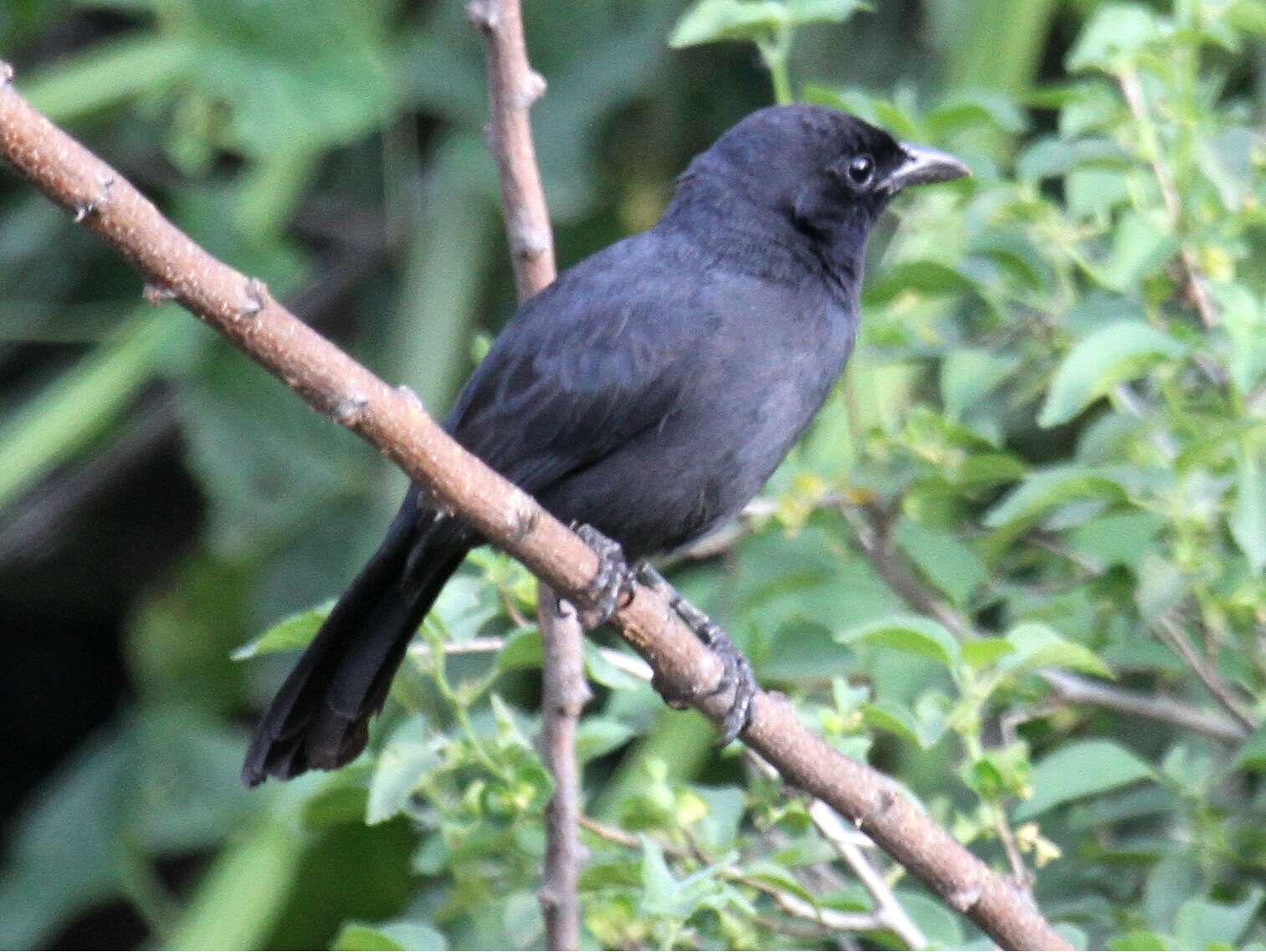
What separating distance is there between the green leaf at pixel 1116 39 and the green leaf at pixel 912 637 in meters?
0.87

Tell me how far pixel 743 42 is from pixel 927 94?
0.41 m

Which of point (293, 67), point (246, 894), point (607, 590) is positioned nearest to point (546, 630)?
point (607, 590)

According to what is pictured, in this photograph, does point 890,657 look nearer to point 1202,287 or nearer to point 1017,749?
point 1017,749

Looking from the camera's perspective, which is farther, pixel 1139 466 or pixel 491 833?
pixel 1139 466

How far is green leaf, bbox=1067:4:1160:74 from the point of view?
2.40 metres

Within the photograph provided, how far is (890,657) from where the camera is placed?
2.50 metres

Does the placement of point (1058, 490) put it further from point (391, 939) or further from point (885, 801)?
point (391, 939)

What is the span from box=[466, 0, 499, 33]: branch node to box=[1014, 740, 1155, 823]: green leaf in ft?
3.43

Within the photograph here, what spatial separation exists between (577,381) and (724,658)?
41 centimetres

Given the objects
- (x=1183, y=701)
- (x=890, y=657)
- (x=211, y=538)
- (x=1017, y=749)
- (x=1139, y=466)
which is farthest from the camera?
(x=211, y=538)

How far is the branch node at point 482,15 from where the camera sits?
6.94 ft

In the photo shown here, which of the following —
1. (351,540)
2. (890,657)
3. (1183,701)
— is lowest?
(351,540)

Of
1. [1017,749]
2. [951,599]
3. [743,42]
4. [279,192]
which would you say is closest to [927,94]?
[743,42]

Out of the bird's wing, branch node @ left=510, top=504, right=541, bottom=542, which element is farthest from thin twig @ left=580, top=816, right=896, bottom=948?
the bird's wing
